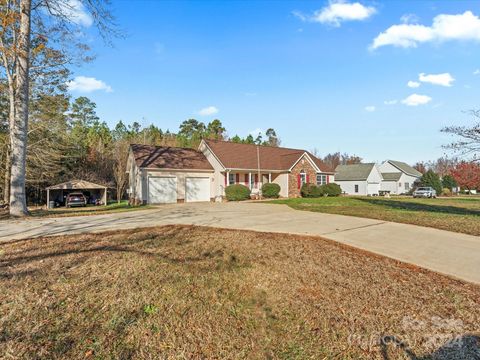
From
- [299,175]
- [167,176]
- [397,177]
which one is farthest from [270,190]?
[397,177]

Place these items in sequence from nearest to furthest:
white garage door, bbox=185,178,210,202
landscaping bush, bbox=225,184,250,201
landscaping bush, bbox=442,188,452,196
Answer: landscaping bush, bbox=225,184,250,201 < white garage door, bbox=185,178,210,202 < landscaping bush, bbox=442,188,452,196

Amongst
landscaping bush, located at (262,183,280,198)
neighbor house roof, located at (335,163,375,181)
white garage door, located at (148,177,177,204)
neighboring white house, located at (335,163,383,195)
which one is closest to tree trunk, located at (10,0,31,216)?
white garage door, located at (148,177,177,204)

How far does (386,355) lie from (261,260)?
2698mm

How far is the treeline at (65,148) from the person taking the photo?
1909cm

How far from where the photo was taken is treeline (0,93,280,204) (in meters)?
19.1

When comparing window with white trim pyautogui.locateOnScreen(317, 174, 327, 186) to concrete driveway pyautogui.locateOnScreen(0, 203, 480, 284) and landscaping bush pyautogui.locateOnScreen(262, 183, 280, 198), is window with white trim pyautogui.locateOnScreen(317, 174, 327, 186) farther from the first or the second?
concrete driveway pyautogui.locateOnScreen(0, 203, 480, 284)

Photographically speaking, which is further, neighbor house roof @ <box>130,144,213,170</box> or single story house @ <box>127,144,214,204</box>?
neighbor house roof @ <box>130,144,213,170</box>

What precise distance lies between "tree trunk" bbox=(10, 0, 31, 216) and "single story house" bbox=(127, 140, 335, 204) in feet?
30.5

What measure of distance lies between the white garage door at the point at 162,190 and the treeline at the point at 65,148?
7.17m

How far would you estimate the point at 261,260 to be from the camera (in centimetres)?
542

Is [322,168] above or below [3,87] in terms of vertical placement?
below

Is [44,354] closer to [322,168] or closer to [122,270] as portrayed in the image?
[122,270]

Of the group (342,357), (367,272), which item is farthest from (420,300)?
(342,357)

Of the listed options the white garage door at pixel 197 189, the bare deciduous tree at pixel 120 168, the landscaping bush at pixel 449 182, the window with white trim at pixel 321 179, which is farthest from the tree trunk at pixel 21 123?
the landscaping bush at pixel 449 182
